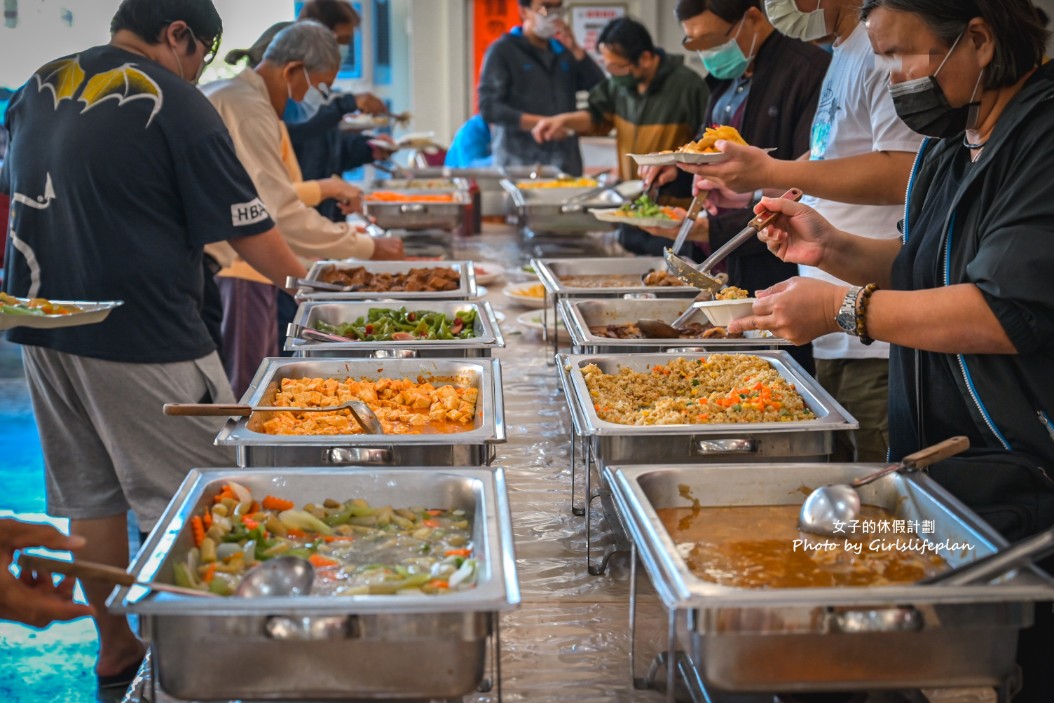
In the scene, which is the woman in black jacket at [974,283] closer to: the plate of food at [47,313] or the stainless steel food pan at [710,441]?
the stainless steel food pan at [710,441]

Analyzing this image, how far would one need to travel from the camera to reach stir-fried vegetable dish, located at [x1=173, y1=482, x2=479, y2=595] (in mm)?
1158

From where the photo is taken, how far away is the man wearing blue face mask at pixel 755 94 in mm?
2820

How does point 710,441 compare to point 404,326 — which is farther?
point 404,326

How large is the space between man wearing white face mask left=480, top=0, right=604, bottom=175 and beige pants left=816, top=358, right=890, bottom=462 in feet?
12.2

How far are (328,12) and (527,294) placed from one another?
1.94m

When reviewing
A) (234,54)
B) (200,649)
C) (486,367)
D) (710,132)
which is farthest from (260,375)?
(234,54)

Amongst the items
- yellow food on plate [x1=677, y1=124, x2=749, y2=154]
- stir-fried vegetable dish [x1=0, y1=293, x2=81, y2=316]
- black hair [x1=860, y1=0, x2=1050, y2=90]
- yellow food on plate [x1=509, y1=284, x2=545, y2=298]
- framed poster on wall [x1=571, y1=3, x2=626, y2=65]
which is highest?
framed poster on wall [x1=571, y1=3, x2=626, y2=65]

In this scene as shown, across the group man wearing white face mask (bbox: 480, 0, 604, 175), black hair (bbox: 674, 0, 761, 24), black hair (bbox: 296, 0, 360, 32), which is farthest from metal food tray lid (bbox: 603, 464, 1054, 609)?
man wearing white face mask (bbox: 480, 0, 604, 175)

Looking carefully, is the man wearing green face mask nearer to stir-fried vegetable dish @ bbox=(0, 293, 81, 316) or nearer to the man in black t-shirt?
the man in black t-shirt

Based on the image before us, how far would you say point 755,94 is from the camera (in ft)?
9.48

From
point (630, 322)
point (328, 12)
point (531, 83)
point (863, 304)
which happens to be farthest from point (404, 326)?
point (531, 83)

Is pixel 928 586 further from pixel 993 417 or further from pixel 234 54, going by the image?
pixel 234 54

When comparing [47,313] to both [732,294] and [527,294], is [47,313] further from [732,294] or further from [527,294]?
[527,294]

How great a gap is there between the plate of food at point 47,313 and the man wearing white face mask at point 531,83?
4019mm
